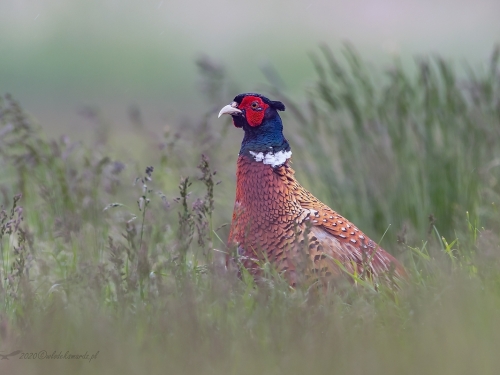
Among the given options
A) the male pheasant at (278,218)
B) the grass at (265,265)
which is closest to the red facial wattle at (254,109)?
the male pheasant at (278,218)

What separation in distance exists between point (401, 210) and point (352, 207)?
0.32m

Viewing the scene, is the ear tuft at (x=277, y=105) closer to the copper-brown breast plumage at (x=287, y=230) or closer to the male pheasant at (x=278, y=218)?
the male pheasant at (x=278, y=218)

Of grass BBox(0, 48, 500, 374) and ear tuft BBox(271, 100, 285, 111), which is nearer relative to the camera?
grass BBox(0, 48, 500, 374)

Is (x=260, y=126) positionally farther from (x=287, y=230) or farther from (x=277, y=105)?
(x=287, y=230)

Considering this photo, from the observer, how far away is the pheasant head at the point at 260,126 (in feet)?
12.1

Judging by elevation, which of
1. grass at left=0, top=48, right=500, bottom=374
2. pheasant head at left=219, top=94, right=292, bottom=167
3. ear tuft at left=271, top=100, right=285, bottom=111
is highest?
ear tuft at left=271, top=100, right=285, bottom=111

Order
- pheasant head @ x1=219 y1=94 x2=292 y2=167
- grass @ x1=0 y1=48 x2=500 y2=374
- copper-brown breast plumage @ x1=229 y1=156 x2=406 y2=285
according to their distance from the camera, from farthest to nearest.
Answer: pheasant head @ x1=219 y1=94 x2=292 y2=167
copper-brown breast plumage @ x1=229 y1=156 x2=406 y2=285
grass @ x1=0 y1=48 x2=500 y2=374

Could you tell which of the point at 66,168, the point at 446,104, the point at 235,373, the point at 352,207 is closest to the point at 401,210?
the point at 352,207

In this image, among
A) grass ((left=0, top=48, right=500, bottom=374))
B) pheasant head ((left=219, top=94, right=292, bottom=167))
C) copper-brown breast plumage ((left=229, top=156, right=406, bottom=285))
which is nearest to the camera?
grass ((left=0, top=48, right=500, bottom=374))

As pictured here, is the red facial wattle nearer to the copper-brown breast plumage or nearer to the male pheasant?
the male pheasant

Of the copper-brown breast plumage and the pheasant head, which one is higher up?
the pheasant head

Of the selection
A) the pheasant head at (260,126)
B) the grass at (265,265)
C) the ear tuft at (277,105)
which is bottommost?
the grass at (265,265)

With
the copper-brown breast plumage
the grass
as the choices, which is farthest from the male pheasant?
the grass

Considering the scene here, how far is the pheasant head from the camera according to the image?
368cm
